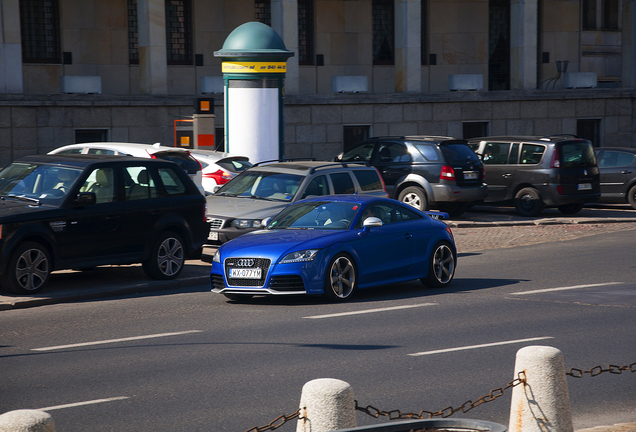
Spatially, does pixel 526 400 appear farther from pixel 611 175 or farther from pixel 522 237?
pixel 611 175

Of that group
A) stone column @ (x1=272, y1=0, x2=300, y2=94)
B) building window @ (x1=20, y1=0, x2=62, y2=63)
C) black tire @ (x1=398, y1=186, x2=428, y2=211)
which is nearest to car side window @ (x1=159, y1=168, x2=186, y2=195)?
black tire @ (x1=398, y1=186, x2=428, y2=211)

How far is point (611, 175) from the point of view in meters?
23.8

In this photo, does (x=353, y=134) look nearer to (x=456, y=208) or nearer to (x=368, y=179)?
(x=456, y=208)

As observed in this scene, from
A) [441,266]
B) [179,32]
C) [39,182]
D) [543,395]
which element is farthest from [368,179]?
[179,32]

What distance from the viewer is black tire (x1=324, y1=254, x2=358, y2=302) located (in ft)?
36.9

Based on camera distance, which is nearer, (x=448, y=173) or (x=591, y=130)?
(x=448, y=173)

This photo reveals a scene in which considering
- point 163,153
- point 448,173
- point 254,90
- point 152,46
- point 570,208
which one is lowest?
point 570,208

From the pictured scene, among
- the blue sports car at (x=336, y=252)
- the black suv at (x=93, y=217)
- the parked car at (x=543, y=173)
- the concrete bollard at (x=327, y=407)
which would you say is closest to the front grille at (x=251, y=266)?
the blue sports car at (x=336, y=252)

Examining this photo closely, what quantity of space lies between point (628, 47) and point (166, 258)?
2729 cm

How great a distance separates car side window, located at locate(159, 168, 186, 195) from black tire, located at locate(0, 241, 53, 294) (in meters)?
2.24

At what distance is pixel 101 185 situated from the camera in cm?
1241

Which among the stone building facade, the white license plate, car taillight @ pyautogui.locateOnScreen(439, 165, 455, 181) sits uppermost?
the stone building facade

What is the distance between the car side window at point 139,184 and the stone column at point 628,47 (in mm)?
26784

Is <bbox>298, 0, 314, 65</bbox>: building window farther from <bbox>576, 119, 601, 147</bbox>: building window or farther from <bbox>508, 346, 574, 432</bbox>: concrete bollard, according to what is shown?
<bbox>508, 346, 574, 432</bbox>: concrete bollard
